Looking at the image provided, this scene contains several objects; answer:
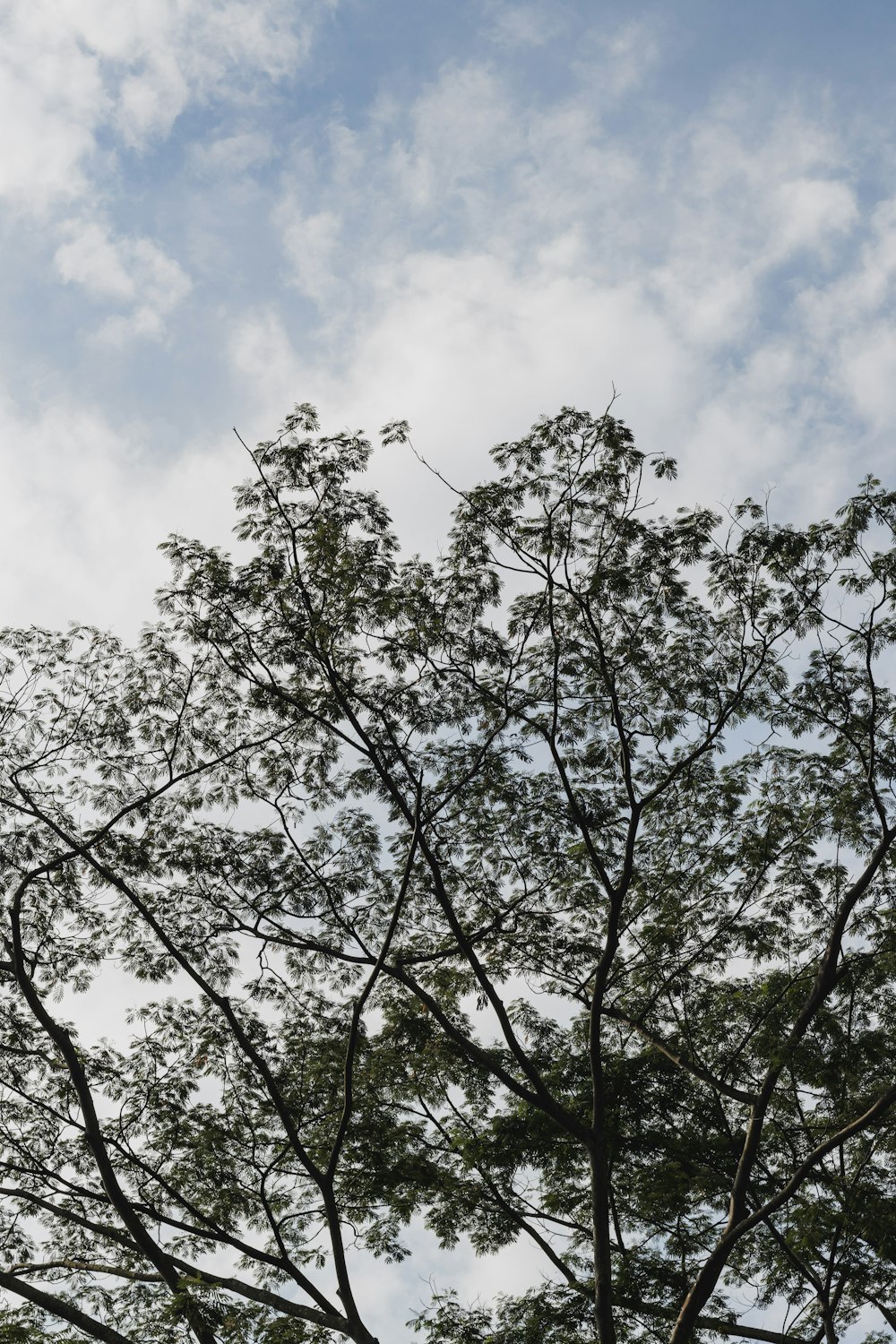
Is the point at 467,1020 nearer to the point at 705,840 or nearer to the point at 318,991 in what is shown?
the point at 318,991

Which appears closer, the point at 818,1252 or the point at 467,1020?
the point at 818,1252

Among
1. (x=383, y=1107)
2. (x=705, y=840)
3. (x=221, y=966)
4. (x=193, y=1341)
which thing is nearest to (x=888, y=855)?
(x=705, y=840)

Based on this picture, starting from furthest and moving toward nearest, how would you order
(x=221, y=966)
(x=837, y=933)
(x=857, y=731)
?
1. (x=221, y=966)
2. (x=857, y=731)
3. (x=837, y=933)

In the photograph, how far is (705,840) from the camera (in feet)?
43.9

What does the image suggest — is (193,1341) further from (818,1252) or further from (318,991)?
(818,1252)

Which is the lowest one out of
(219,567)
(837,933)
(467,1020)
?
(837,933)

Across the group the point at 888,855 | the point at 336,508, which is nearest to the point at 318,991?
the point at 336,508

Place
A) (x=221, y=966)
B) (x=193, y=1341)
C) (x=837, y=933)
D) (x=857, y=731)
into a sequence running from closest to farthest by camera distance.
Answer: (x=193, y=1341) < (x=837, y=933) < (x=857, y=731) < (x=221, y=966)

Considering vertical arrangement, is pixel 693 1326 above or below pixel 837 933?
below

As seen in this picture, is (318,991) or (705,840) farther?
(318,991)

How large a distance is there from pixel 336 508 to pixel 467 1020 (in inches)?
261

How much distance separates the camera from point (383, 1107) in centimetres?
1427

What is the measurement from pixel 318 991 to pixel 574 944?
3.33 m

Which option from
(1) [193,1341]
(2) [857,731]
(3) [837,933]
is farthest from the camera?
(2) [857,731]
